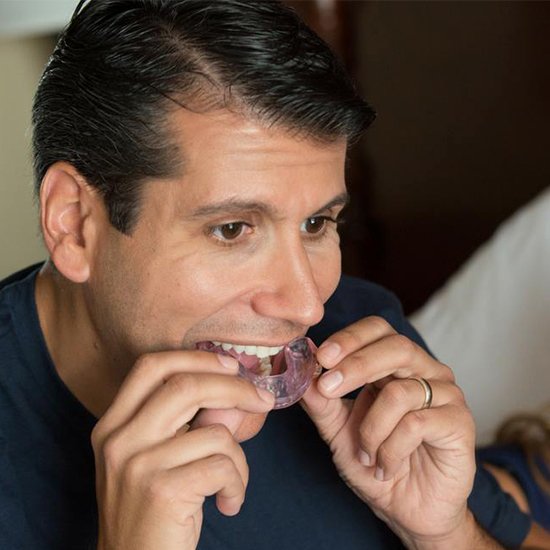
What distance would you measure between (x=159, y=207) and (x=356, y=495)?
0.48 metres

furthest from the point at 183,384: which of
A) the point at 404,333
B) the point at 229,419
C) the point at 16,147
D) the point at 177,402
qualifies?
the point at 16,147

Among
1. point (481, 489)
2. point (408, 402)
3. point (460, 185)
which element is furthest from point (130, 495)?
point (460, 185)

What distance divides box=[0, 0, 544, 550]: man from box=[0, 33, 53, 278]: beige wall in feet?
4.75

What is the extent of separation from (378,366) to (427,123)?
5.71ft

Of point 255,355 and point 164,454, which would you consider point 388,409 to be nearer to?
point 255,355

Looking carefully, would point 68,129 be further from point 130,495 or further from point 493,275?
point 493,275

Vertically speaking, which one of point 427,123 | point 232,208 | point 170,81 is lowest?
point 427,123

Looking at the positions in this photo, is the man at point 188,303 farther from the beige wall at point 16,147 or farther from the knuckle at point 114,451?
the beige wall at point 16,147

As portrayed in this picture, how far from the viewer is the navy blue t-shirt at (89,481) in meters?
1.17

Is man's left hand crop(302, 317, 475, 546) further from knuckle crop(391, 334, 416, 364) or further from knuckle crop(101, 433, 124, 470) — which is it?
knuckle crop(101, 433, 124, 470)

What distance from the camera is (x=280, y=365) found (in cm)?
117

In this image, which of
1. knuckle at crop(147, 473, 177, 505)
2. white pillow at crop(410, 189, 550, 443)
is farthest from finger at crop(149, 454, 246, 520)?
white pillow at crop(410, 189, 550, 443)

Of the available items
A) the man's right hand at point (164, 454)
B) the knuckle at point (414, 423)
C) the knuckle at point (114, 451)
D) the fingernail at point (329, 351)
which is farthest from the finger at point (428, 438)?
the knuckle at point (114, 451)

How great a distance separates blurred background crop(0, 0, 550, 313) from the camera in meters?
2.62
